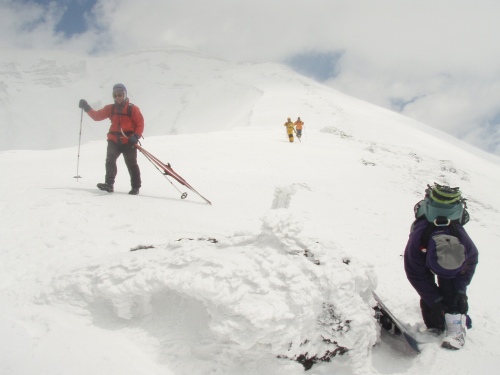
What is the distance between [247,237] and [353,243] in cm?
282

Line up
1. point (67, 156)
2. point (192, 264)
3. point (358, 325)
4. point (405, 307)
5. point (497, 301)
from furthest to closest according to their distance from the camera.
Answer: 1. point (67, 156)
2. point (497, 301)
3. point (405, 307)
4. point (192, 264)
5. point (358, 325)

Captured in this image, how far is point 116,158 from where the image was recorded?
6.12m

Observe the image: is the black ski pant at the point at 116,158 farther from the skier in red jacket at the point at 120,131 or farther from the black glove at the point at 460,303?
the black glove at the point at 460,303

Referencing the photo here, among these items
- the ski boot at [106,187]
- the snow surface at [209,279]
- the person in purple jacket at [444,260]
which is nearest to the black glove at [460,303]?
the person in purple jacket at [444,260]

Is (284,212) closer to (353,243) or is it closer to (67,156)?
(353,243)

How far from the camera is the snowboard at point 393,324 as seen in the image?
109 inches

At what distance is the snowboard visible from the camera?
9.10 feet

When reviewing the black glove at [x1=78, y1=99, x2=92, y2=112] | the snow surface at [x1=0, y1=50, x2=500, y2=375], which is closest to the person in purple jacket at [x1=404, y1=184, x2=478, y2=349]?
the snow surface at [x1=0, y1=50, x2=500, y2=375]

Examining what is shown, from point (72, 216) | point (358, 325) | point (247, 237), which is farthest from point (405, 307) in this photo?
point (72, 216)

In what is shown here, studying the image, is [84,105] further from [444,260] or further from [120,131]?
[444,260]

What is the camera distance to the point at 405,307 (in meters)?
3.46

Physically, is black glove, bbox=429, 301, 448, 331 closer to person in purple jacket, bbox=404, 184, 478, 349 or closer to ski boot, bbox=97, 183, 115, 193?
person in purple jacket, bbox=404, 184, 478, 349

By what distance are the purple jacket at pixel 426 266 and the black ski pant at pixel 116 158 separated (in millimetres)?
4905

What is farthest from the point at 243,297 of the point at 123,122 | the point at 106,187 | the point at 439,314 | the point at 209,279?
the point at 123,122
